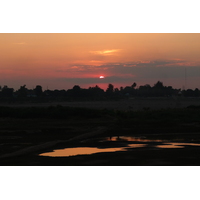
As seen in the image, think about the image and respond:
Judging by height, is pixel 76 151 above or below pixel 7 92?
below

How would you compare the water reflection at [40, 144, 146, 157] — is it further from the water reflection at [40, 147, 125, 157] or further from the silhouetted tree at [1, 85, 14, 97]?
the silhouetted tree at [1, 85, 14, 97]

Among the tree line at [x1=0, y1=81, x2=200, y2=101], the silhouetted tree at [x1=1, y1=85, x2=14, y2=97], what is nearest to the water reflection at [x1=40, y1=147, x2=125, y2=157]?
the tree line at [x1=0, y1=81, x2=200, y2=101]

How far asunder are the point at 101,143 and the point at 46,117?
69.5 feet

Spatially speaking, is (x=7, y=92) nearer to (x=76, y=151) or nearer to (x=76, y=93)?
(x=76, y=93)

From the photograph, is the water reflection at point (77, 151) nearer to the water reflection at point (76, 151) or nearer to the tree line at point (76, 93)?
the water reflection at point (76, 151)

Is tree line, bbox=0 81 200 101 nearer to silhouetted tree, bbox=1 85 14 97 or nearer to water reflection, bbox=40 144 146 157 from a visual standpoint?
silhouetted tree, bbox=1 85 14 97

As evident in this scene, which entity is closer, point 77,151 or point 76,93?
point 77,151

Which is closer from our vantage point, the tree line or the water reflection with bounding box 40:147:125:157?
the water reflection with bounding box 40:147:125:157

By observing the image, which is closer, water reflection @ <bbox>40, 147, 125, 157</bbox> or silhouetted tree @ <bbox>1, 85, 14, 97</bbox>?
water reflection @ <bbox>40, 147, 125, 157</bbox>

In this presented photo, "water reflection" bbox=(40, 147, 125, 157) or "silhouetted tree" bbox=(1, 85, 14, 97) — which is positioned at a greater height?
"silhouetted tree" bbox=(1, 85, 14, 97)

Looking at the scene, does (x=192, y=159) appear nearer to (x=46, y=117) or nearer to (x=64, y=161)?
(x=64, y=161)

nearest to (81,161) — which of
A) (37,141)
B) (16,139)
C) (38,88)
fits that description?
(37,141)

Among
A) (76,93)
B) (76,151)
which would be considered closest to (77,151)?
(76,151)

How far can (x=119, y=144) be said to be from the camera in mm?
19594
